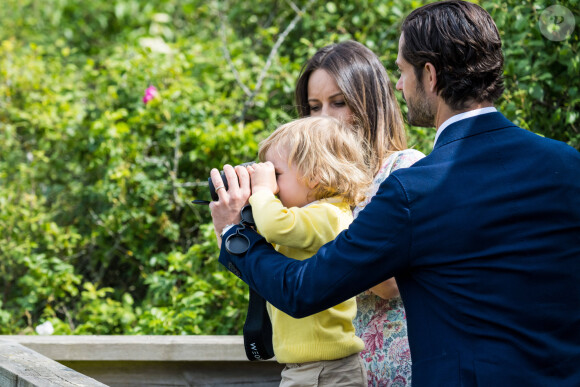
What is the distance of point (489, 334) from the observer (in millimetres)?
1373

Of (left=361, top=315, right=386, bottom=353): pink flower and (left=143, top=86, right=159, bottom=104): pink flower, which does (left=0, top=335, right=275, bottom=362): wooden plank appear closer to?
(left=361, top=315, right=386, bottom=353): pink flower

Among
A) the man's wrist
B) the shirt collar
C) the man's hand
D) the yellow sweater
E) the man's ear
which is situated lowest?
the yellow sweater

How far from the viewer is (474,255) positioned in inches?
54.7

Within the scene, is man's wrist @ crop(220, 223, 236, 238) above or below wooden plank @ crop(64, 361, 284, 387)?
above

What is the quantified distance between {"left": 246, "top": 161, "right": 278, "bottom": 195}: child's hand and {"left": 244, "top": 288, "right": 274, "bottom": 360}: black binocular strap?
0.97 ft

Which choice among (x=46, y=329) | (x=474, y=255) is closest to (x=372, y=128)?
(x=474, y=255)

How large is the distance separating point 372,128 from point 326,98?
0.22 m

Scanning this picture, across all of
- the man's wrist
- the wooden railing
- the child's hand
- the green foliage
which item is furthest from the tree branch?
the man's wrist

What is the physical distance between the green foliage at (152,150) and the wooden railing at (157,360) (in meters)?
0.59

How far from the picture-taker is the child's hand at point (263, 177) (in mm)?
1862

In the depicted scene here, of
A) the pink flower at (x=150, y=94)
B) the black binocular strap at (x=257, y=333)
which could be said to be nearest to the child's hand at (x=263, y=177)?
the black binocular strap at (x=257, y=333)

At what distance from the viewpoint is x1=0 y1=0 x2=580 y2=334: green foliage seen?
137 inches

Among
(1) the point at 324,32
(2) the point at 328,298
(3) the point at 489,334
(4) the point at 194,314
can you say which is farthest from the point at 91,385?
(1) the point at 324,32

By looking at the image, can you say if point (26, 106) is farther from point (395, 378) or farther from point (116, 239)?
point (395, 378)
